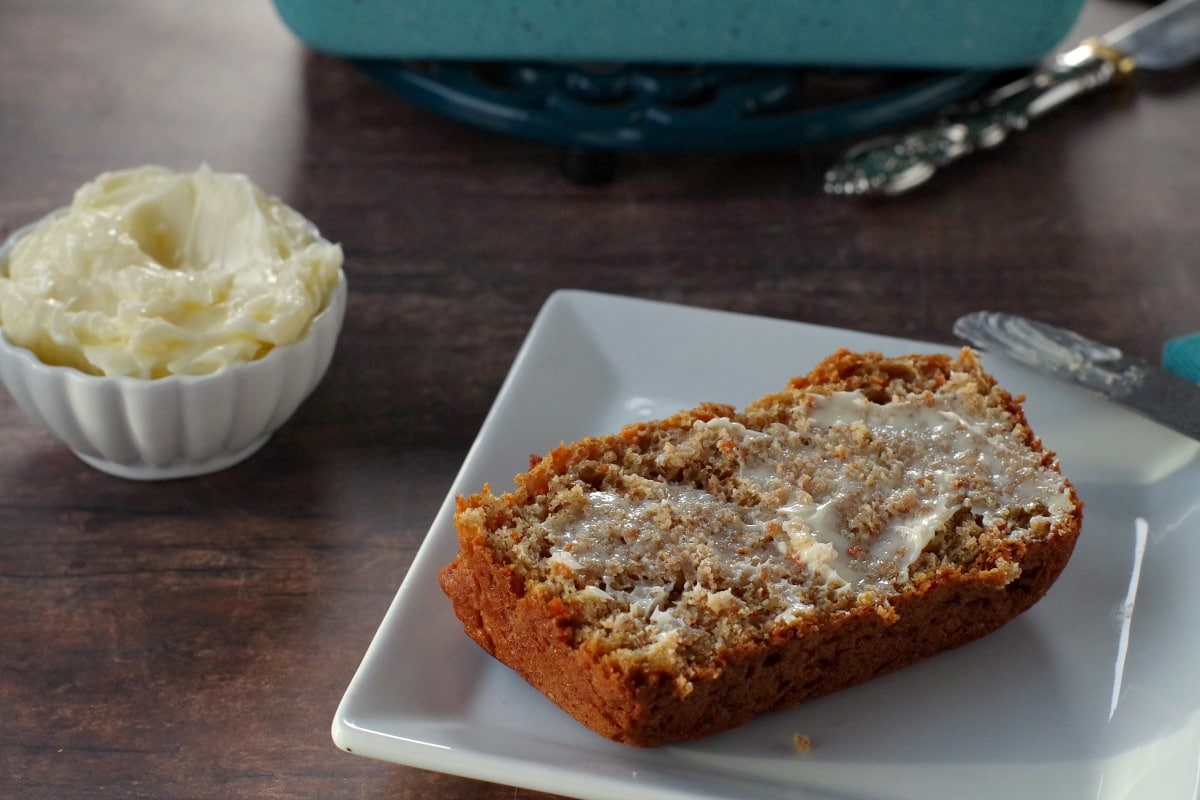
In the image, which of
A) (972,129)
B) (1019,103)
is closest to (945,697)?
(972,129)

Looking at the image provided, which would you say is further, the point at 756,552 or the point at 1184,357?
the point at 1184,357

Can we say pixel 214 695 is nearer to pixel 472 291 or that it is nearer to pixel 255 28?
pixel 472 291

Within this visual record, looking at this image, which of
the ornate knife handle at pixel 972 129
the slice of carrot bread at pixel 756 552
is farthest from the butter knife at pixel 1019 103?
the slice of carrot bread at pixel 756 552

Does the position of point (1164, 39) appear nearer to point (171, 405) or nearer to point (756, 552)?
point (756, 552)

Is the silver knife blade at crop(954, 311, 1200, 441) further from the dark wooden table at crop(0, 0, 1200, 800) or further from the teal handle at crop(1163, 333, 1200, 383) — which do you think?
the dark wooden table at crop(0, 0, 1200, 800)

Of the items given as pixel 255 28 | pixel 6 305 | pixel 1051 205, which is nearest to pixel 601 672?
pixel 6 305

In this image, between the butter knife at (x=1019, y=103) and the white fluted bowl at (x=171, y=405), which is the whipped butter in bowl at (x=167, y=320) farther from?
the butter knife at (x=1019, y=103)

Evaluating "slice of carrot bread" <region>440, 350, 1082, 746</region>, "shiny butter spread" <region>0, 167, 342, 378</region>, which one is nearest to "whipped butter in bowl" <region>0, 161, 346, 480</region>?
"shiny butter spread" <region>0, 167, 342, 378</region>
